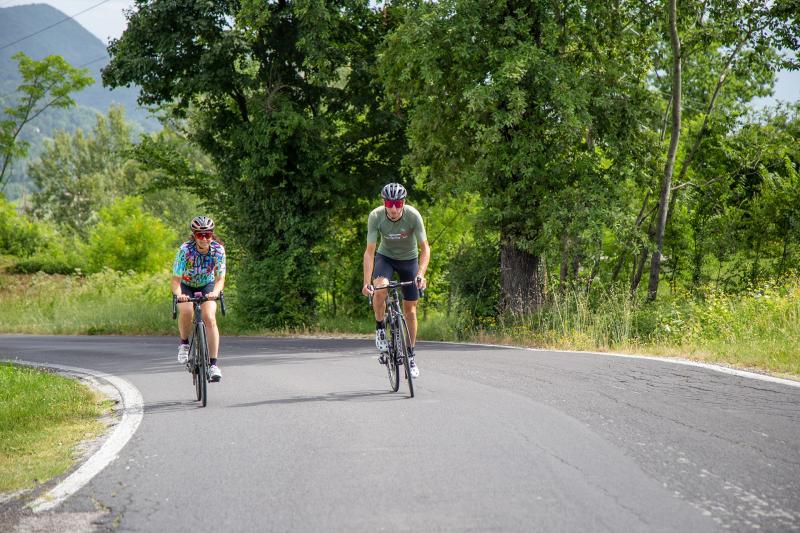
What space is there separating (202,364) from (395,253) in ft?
7.69

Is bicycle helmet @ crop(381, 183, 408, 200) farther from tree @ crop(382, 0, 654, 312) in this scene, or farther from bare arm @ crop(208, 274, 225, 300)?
tree @ crop(382, 0, 654, 312)

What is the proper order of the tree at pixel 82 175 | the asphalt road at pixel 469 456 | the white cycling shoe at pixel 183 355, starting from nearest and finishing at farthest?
the asphalt road at pixel 469 456 < the white cycling shoe at pixel 183 355 < the tree at pixel 82 175

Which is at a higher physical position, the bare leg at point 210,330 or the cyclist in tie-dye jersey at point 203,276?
the cyclist in tie-dye jersey at point 203,276

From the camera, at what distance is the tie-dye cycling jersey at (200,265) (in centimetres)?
897

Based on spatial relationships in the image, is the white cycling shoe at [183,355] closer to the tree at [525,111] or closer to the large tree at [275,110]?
the tree at [525,111]

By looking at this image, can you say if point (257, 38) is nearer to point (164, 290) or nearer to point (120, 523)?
point (164, 290)

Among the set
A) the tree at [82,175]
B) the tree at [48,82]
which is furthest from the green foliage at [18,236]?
the tree at [82,175]

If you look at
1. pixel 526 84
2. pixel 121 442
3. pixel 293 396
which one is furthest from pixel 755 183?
pixel 121 442

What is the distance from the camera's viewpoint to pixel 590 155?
57.7ft

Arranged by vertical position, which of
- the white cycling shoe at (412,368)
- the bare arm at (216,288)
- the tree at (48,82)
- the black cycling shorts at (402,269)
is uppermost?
the tree at (48,82)

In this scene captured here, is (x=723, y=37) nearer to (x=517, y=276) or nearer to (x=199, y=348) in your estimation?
(x=517, y=276)

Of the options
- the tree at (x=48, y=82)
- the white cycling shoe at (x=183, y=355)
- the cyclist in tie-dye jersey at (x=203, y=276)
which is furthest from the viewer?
the tree at (x=48, y=82)

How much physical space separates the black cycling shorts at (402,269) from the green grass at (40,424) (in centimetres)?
325

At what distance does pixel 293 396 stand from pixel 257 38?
14996 mm
